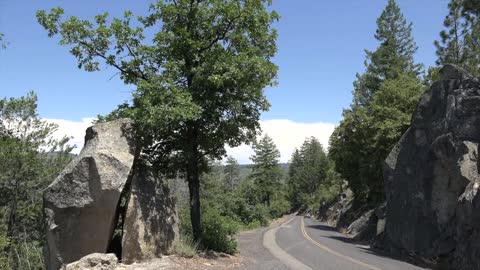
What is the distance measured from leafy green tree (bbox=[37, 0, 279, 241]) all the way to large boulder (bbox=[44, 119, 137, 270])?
208cm

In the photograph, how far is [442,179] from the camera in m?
19.8

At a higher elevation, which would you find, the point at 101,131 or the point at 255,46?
the point at 255,46

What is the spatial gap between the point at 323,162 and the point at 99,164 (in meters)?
110

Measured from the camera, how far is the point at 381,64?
5428 cm

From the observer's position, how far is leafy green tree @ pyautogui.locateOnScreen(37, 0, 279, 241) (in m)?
14.4

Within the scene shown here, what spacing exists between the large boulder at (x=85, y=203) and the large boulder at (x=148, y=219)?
0.59 meters

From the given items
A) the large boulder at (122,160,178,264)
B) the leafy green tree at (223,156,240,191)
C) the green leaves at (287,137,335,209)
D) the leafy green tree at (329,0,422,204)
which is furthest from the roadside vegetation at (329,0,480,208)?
the leafy green tree at (223,156,240,191)

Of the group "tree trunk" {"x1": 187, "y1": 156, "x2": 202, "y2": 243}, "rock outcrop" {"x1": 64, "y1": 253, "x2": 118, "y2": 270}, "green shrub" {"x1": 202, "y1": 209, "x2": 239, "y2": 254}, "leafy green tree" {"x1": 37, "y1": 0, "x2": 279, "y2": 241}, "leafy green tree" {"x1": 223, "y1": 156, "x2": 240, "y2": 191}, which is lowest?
"rock outcrop" {"x1": 64, "y1": 253, "x2": 118, "y2": 270}

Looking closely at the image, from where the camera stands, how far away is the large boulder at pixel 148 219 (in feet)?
41.4

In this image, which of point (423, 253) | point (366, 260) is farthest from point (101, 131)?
point (423, 253)

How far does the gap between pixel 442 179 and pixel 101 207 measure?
1483cm

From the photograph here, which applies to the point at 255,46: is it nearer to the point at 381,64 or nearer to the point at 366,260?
the point at 366,260

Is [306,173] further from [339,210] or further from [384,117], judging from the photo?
[384,117]

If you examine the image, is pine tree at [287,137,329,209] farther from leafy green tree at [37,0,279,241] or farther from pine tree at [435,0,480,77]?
leafy green tree at [37,0,279,241]
